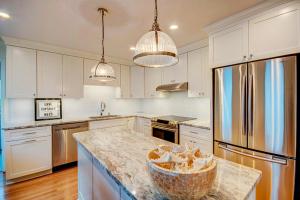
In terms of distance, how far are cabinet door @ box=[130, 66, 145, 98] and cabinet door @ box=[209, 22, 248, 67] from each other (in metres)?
2.33

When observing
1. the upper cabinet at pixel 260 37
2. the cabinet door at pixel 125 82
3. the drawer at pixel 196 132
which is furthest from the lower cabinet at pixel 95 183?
the cabinet door at pixel 125 82

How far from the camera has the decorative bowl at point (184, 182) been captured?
659 millimetres

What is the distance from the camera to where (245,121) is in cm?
191

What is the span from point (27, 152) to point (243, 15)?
390cm

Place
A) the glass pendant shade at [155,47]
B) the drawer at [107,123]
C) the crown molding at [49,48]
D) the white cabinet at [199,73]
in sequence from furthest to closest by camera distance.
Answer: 1. the drawer at [107,123]
2. the white cabinet at [199,73]
3. the crown molding at [49,48]
4. the glass pendant shade at [155,47]

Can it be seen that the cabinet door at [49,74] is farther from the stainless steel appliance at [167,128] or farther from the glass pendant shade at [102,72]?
the stainless steel appliance at [167,128]

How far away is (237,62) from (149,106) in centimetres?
306

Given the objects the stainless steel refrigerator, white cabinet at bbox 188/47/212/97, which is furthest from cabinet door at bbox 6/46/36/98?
the stainless steel refrigerator

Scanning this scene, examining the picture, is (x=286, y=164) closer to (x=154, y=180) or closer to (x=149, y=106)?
(x=154, y=180)

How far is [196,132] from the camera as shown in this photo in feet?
8.65

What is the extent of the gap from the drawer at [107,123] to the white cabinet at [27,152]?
0.85 m

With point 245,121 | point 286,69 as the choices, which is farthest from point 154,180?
point 286,69

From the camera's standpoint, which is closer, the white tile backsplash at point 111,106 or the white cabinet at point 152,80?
the white tile backsplash at point 111,106

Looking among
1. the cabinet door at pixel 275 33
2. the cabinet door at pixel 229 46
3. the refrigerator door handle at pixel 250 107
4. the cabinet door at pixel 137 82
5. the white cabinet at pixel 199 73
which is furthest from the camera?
the cabinet door at pixel 137 82
